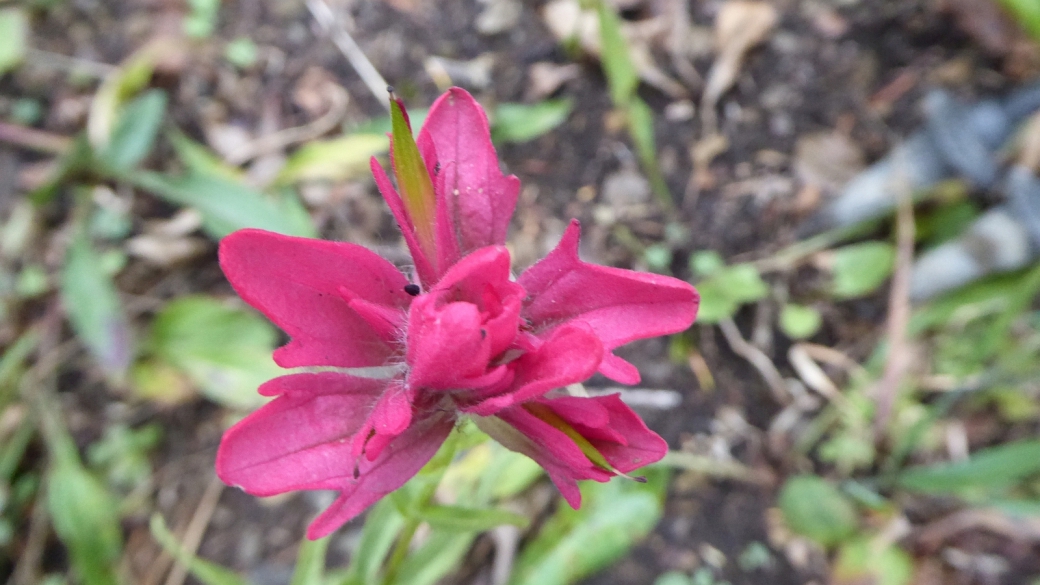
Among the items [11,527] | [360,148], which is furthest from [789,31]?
[11,527]

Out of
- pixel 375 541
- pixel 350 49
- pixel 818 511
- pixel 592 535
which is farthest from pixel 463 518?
pixel 350 49

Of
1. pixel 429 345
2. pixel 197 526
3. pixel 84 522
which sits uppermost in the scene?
pixel 429 345

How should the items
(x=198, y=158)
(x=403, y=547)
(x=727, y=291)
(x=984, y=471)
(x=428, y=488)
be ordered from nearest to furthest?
(x=428, y=488), (x=403, y=547), (x=984, y=471), (x=727, y=291), (x=198, y=158)

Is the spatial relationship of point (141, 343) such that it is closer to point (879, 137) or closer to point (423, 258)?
point (423, 258)

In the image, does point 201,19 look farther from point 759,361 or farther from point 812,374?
point 812,374

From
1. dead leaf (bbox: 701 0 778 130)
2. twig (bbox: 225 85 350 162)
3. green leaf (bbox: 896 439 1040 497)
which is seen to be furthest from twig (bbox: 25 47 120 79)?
green leaf (bbox: 896 439 1040 497)

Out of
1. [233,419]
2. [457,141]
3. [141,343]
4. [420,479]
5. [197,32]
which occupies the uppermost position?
[457,141]
